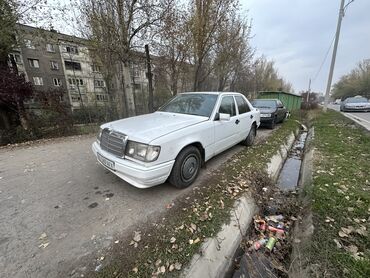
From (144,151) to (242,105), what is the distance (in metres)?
3.66

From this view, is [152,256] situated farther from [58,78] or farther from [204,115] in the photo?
[58,78]

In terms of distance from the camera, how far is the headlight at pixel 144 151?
2.64 meters

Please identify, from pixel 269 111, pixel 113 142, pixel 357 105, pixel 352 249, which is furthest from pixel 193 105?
pixel 357 105

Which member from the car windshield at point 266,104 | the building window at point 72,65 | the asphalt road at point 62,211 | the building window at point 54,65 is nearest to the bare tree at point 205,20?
the car windshield at point 266,104

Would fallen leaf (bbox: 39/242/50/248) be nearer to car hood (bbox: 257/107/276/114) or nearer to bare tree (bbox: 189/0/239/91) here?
car hood (bbox: 257/107/276/114)

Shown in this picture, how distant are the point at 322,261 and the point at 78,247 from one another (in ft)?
8.94

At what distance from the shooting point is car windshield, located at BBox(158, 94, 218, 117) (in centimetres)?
394

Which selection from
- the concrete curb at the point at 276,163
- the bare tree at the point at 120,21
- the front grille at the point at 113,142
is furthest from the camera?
the bare tree at the point at 120,21

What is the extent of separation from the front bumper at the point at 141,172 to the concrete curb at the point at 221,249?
111 cm

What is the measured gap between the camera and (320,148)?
5551mm

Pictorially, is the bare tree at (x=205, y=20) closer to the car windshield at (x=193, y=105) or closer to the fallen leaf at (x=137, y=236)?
the car windshield at (x=193, y=105)

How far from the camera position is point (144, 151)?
8.75 feet

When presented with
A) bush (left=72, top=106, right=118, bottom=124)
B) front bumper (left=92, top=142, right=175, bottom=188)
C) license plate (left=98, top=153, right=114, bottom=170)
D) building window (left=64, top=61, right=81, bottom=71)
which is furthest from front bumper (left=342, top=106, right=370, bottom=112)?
building window (left=64, top=61, right=81, bottom=71)

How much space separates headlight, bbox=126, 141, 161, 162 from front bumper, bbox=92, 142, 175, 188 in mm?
117
